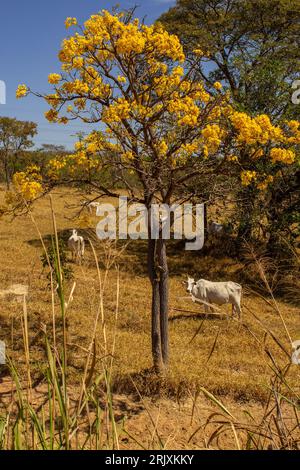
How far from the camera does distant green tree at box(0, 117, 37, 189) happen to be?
41.1 meters

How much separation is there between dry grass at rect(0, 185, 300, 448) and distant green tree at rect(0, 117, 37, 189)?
2596 cm

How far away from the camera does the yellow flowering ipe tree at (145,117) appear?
7.75 m

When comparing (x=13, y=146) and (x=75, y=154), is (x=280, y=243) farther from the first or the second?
(x=13, y=146)

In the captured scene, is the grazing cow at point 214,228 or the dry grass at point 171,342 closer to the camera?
the dry grass at point 171,342

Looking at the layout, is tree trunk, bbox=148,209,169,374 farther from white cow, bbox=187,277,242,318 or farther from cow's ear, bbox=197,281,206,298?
cow's ear, bbox=197,281,206,298

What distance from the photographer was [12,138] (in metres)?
42.1

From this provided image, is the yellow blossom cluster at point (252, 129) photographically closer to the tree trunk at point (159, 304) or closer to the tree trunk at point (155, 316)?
the tree trunk at point (159, 304)

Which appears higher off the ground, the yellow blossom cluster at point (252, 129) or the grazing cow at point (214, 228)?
the yellow blossom cluster at point (252, 129)

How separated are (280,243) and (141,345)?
293 inches

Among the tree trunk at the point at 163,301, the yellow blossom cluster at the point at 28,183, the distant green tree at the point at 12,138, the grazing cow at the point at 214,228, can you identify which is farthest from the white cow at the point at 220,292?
the distant green tree at the point at 12,138

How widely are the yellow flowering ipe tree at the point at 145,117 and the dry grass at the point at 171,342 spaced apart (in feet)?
2.33

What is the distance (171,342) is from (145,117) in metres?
5.04

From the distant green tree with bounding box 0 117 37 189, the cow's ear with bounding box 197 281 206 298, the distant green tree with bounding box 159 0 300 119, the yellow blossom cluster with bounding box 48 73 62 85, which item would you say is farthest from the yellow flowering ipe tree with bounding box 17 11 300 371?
the distant green tree with bounding box 0 117 37 189

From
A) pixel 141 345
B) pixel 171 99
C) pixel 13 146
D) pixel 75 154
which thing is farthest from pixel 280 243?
pixel 13 146
